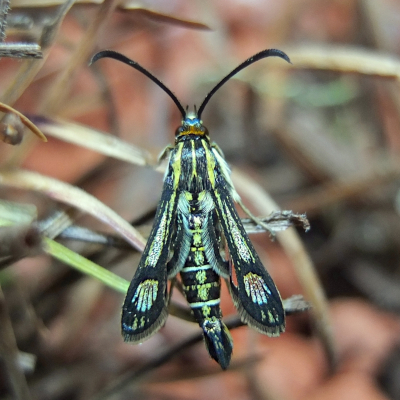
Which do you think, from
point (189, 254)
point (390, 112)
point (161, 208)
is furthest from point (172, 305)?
point (390, 112)

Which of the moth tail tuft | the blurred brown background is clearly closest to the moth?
the moth tail tuft

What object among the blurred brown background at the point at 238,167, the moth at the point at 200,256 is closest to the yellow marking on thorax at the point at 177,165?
the moth at the point at 200,256

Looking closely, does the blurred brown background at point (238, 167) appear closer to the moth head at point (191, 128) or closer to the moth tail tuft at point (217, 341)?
the moth head at point (191, 128)

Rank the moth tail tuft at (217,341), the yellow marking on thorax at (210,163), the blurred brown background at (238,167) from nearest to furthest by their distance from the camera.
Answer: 1. the moth tail tuft at (217,341)
2. the yellow marking on thorax at (210,163)
3. the blurred brown background at (238,167)

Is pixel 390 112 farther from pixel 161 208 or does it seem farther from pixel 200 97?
pixel 161 208

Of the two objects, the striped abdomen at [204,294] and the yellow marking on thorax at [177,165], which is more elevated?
the yellow marking on thorax at [177,165]

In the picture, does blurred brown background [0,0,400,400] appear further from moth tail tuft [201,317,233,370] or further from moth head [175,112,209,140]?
moth tail tuft [201,317,233,370]
